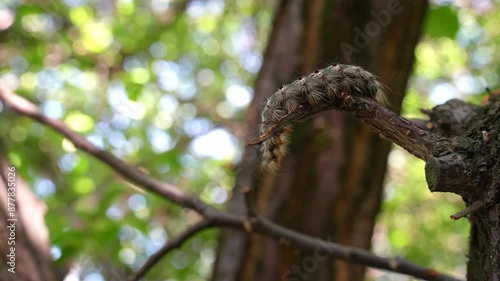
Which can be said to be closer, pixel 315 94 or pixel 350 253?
pixel 315 94

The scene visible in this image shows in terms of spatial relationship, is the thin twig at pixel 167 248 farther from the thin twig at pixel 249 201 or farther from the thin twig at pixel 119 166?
the thin twig at pixel 249 201

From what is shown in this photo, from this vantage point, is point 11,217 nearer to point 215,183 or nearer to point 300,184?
point 300,184

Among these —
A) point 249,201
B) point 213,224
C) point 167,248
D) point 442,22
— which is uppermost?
point 442,22

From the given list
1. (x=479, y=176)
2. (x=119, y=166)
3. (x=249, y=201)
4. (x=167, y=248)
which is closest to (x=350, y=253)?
(x=249, y=201)

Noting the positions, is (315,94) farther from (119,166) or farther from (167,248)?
(119,166)

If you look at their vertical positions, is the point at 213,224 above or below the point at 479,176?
below

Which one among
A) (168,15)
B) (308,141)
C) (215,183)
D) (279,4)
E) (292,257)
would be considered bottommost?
(292,257)

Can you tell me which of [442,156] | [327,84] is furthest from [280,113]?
[442,156]

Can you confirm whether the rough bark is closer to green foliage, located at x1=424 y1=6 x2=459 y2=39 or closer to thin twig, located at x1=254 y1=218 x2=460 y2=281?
thin twig, located at x1=254 y1=218 x2=460 y2=281
